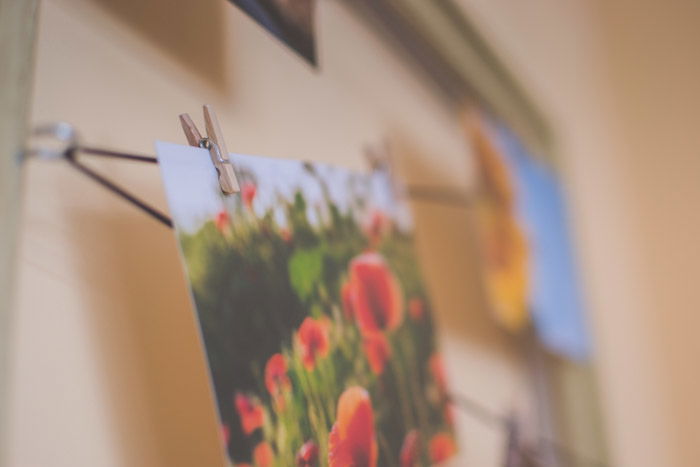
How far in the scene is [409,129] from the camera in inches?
30.4

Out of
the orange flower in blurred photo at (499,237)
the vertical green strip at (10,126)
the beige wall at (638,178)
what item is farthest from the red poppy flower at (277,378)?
the beige wall at (638,178)

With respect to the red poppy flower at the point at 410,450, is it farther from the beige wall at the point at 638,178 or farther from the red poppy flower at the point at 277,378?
the beige wall at the point at 638,178

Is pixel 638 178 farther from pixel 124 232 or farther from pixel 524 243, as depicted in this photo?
pixel 124 232

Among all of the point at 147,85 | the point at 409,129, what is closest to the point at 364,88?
the point at 409,129

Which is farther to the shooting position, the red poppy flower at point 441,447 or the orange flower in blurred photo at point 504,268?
the orange flower in blurred photo at point 504,268

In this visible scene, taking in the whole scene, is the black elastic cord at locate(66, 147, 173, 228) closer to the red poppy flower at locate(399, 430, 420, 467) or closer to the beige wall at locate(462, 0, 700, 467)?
the red poppy flower at locate(399, 430, 420, 467)

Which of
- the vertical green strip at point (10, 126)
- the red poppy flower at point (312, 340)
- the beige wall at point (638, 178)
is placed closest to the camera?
the vertical green strip at point (10, 126)

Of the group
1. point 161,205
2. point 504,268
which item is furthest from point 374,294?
point 504,268

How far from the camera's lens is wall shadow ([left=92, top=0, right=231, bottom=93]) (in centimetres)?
40

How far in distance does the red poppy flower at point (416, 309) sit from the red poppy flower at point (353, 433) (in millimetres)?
109

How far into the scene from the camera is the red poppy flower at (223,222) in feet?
1.12

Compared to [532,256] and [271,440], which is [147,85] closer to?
[271,440]

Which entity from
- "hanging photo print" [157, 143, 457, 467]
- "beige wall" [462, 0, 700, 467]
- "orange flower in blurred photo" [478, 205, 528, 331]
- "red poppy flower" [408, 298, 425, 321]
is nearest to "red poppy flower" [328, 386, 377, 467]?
"hanging photo print" [157, 143, 457, 467]

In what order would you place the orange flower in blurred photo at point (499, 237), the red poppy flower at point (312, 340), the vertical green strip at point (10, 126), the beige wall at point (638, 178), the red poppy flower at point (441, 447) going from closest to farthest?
the vertical green strip at point (10, 126) → the red poppy flower at point (312, 340) → the red poppy flower at point (441, 447) → the orange flower in blurred photo at point (499, 237) → the beige wall at point (638, 178)
